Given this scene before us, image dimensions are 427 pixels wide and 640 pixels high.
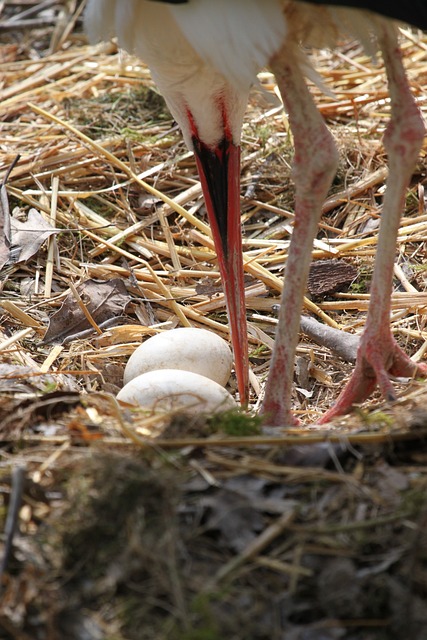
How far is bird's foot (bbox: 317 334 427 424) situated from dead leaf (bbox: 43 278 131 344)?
1361 mm

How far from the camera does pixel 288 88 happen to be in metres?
3.01

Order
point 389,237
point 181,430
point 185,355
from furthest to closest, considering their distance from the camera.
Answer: point 185,355 → point 389,237 → point 181,430

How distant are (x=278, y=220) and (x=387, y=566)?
2866 mm

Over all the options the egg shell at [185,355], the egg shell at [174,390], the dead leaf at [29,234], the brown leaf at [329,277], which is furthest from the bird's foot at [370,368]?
the dead leaf at [29,234]

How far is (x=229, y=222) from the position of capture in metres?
3.57

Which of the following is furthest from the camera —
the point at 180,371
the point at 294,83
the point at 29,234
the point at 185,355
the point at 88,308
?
the point at 29,234

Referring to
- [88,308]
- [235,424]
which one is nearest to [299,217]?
[235,424]

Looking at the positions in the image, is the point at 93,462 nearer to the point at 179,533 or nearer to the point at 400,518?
the point at 179,533

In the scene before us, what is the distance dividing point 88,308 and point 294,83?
1643 millimetres

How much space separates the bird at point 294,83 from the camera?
9.09 feet

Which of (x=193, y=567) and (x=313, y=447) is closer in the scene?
(x=193, y=567)

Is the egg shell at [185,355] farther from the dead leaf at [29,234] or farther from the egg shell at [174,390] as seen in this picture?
the dead leaf at [29,234]

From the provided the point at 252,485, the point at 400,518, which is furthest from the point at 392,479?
the point at 252,485

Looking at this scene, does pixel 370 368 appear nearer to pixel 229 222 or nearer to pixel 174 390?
pixel 174 390
